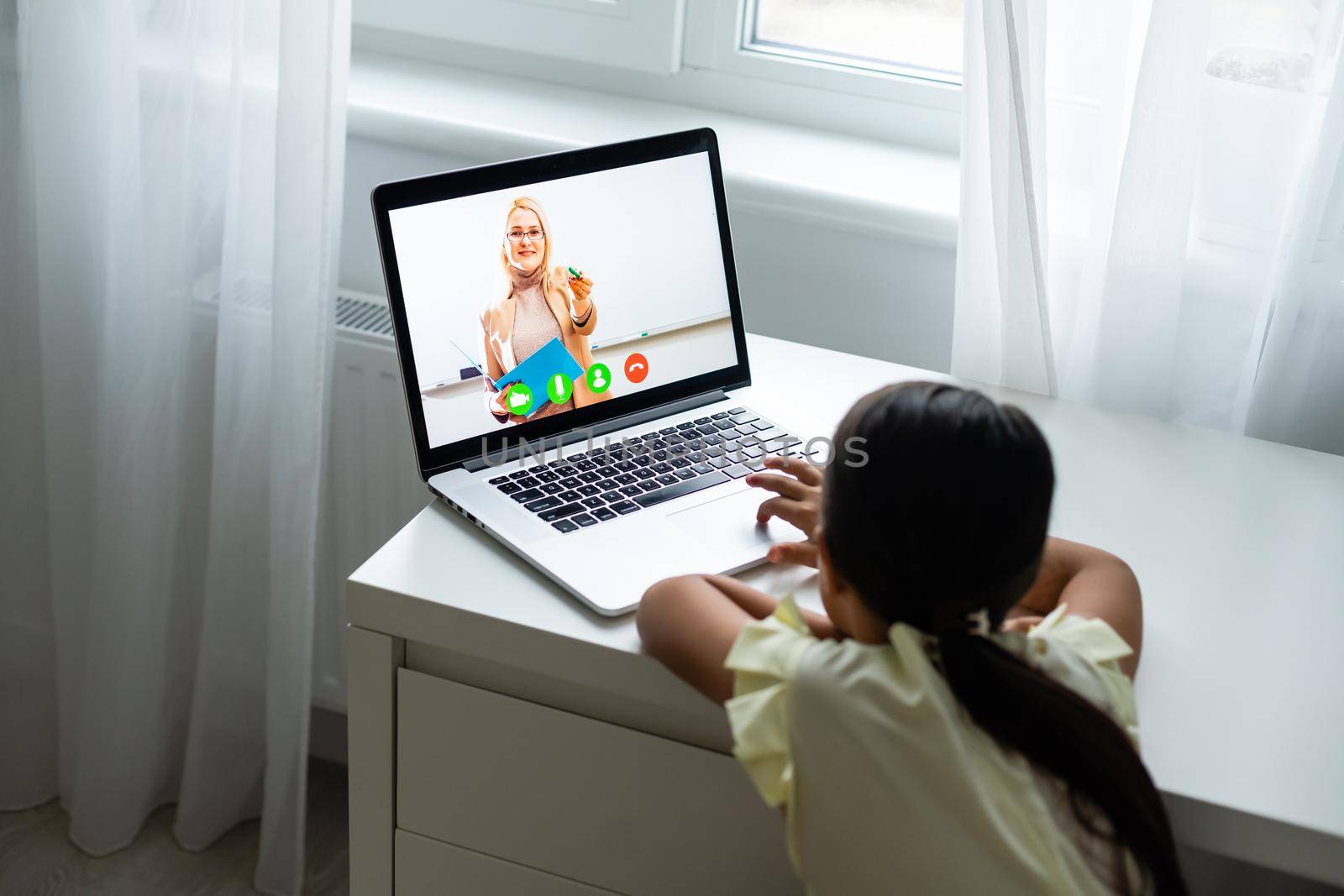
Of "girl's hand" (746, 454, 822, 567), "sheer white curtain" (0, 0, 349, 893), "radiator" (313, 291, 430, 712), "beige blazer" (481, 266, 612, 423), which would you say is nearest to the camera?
"girl's hand" (746, 454, 822, 567)

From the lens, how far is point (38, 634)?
5.10ft

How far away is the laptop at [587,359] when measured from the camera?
2.97 ft

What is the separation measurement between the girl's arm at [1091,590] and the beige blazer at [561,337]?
38 cm

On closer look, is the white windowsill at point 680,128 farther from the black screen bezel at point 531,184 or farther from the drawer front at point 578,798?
the drawer front at point 578,798

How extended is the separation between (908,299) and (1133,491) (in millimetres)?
383

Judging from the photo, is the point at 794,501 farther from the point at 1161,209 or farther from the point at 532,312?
the point at 1161,209

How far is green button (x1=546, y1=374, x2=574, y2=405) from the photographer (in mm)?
1014

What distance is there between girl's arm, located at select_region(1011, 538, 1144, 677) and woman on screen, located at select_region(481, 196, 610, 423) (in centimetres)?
38

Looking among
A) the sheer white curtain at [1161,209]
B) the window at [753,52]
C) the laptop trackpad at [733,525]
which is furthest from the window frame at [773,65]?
the laptop trackpad at [733,525]

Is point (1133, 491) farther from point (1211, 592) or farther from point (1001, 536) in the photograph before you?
point (1001, 536)

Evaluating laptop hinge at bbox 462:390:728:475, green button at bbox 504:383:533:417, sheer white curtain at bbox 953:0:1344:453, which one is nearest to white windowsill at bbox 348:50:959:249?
sheer white curtain at bbox 953:0:1344:453

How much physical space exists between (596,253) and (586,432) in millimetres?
151

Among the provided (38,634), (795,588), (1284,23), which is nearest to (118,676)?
(38,634)

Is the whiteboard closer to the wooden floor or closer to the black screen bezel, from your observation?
the black screen bezel
